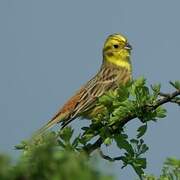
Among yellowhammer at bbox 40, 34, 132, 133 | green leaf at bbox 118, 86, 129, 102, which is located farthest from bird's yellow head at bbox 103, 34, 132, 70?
green leaf at bbox 118, 86, 129, 102

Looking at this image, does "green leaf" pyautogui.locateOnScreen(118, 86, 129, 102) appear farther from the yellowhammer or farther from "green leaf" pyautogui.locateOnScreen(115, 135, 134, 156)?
the yellowhammer

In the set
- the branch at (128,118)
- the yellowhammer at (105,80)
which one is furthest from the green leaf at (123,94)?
the yellowhammer at (105,80)

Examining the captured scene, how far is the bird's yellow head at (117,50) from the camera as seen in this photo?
7.06 meters

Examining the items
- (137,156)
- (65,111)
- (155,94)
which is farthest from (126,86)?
(65,111)

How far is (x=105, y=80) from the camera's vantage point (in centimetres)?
659

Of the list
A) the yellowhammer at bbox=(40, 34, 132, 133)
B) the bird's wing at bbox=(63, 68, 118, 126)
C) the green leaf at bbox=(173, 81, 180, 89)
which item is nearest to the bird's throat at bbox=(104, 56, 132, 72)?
the yellowhammer at bbox=(40, 34, 132, 133)

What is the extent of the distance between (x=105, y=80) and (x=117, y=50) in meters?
0.74

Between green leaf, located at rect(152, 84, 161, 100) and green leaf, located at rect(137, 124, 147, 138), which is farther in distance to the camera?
green leaf, located at rect(137, 124, 147, 138)

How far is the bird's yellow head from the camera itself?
7.06 meters

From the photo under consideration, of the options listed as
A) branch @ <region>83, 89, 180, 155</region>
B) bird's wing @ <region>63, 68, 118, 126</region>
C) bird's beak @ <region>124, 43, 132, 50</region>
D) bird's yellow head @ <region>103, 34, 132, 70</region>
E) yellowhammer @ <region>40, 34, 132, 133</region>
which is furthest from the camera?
bird's yellow head @ <region>103, 34, 132, 70</region>

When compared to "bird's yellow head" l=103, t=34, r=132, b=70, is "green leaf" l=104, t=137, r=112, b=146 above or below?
below

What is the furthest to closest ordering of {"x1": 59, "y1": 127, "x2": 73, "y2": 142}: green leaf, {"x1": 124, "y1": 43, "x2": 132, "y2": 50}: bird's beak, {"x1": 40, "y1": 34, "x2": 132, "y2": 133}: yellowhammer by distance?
{"x1": 124, "y1": 43, "x2": 132, "y2": 50}: bird's beak, {"x1": 40, "y1": 34, "x2": 132, "y2": 133}: yellowhammer, {"x1": 59, "y1": 127, "x2": 73, "y2": 142}: green leaf

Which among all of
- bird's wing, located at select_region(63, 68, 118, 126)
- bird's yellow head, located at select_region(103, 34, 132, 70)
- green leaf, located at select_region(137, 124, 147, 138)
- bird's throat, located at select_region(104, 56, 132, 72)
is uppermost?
bird's yellow head, located at select_region(103, 34, 132, 70)

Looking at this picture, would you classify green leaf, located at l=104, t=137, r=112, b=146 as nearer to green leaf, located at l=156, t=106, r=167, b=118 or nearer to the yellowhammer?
green leaf, located at l=156, t=106, r=167, b=118
